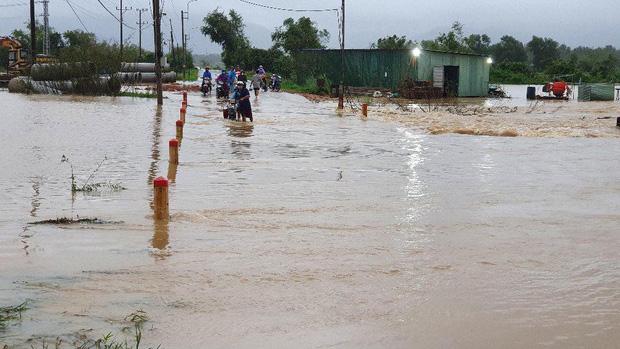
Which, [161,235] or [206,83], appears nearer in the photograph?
[161,235]

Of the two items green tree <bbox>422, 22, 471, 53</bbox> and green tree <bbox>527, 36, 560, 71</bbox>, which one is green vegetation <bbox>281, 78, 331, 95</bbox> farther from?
green tree <bbox>527, 36, 560, 71</bbox>

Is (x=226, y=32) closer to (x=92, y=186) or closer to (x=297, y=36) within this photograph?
(x=297, y=36)

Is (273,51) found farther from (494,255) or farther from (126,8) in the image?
(494,255)

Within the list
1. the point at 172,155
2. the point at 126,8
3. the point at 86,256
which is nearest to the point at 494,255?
the point at 86,256

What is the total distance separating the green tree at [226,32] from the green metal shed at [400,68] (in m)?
52.8

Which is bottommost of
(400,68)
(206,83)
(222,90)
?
(222,90)

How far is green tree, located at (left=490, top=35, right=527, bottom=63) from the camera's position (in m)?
156

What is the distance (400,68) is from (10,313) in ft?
143

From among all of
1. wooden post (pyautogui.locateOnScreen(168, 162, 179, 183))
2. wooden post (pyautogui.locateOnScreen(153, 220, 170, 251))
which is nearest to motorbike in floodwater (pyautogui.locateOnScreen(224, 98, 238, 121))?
wooden post (pyautogui.locateOnScreen(168, 162, 179, 183))

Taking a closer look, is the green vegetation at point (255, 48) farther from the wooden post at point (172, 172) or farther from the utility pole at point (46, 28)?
the wooden post at point (172, 172)

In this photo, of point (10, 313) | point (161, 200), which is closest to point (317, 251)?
point (161, 200)

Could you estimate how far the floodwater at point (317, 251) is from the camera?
520cm

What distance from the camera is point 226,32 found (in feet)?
346

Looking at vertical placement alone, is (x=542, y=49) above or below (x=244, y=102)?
above
